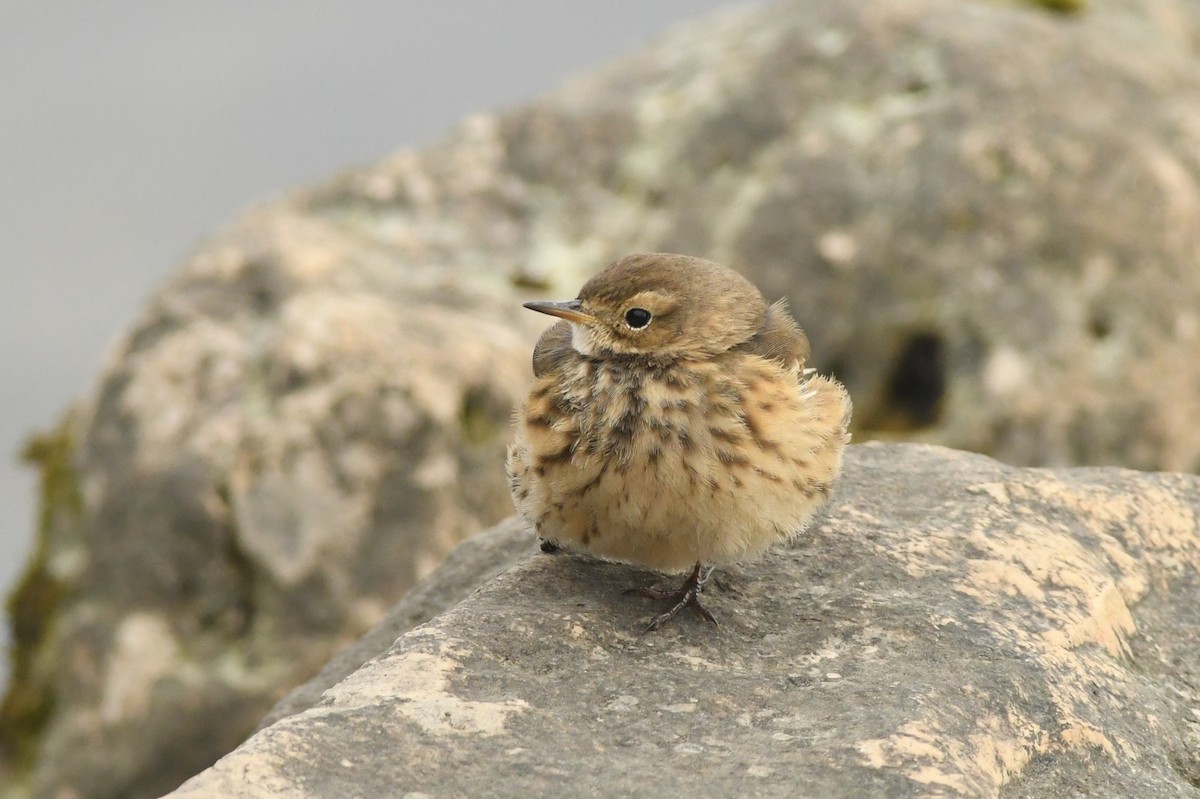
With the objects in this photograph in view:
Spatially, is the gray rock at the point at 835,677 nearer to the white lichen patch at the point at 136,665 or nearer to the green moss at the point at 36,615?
the white lichen patch at the point at 136,665

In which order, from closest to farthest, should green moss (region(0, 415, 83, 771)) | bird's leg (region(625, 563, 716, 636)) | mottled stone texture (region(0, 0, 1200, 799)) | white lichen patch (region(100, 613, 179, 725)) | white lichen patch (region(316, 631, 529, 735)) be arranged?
white lichen patch (region(316, 631, 529, 735)) → bird's leg (region(625, 563, 716, 636)) → white lichen patch (region(100, 613, 179, 725)) → mottled stone texture (region(0, 0, 1200, 799)) → green moss (region(0, 415, 83, 771))

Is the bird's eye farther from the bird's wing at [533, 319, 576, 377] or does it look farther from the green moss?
the green moss

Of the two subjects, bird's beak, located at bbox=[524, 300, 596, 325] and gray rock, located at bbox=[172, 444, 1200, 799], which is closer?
gray rock, located at bbox=[172, 444, 1200, 799]

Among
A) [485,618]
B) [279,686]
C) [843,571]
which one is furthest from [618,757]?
[279,686]

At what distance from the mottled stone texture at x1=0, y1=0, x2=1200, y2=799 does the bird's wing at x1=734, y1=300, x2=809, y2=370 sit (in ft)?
12.3

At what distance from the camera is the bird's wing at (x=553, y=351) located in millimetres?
5312

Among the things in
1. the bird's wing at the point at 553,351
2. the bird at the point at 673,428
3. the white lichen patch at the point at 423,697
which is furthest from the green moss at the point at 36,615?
the white lichen patch at the point at 423,697

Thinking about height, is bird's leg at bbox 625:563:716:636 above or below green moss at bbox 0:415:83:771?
above

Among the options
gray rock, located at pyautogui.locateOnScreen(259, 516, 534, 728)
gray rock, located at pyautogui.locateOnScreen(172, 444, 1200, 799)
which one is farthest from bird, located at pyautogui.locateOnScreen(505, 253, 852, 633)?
gray rock, located at pyautogui.locateOnScreen(259, 516, 534, 728)

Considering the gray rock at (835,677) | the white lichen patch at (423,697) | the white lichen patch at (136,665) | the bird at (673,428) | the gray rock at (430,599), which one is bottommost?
the white lichen patch at (136,665)

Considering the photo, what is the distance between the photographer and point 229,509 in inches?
342

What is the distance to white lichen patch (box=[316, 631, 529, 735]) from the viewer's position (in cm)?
388

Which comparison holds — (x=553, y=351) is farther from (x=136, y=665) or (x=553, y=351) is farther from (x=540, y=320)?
(x=136, y=665)

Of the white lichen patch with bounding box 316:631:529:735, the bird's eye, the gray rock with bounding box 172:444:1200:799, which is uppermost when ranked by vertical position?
the bird's eye
